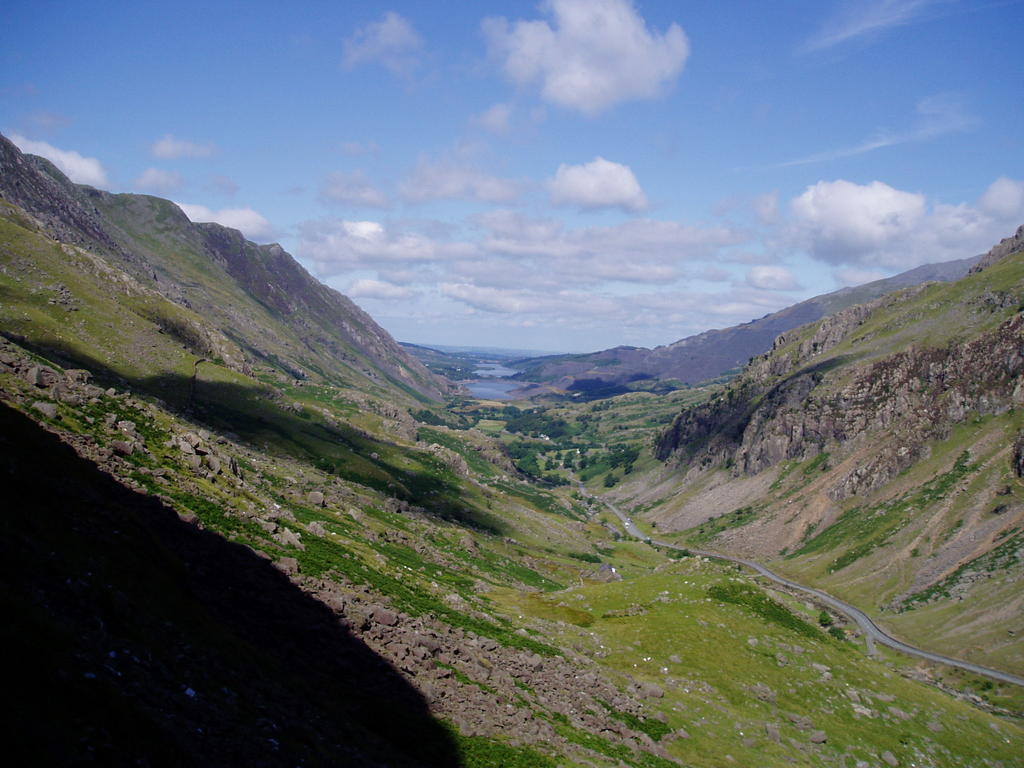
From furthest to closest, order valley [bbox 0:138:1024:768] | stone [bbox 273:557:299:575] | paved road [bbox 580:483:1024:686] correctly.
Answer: paved road [bbox 580:483:1024:686] → stone [bbox 273:557:299:575] → valley [bbox 0:138:1024:768]

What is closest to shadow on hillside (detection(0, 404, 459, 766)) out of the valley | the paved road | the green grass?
the valley

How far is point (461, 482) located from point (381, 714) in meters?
158

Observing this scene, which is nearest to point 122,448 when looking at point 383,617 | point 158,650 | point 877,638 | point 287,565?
point 287,565

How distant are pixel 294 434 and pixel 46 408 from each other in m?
101

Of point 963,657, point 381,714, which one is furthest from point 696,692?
point 963,657

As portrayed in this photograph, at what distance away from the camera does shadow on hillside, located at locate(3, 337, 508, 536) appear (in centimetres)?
11688

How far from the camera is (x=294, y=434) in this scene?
459ft

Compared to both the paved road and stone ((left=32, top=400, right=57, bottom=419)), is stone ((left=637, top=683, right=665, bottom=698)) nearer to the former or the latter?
stone ((left=32, top=400, right=57, bottom=419))

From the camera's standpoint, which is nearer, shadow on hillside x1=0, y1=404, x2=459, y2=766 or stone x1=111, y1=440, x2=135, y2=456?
shadow on hillside x1=0, y1=404, x2=459, y2=766

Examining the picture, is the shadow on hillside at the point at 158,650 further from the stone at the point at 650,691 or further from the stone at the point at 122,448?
the stone at the point at 650,691

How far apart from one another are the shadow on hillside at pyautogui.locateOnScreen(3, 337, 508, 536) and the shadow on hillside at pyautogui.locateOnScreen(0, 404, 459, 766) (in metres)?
80.7

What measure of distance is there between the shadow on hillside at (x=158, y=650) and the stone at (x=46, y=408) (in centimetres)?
550

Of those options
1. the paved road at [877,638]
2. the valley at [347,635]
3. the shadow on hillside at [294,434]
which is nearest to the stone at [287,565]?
the valley at [347,635]

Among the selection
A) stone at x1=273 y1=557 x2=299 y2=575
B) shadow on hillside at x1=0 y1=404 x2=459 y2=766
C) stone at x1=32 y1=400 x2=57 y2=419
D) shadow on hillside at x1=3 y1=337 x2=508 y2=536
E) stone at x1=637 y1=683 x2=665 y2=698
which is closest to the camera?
shadow on hillside at x1=0 y1=404 x2=459 y2=766
